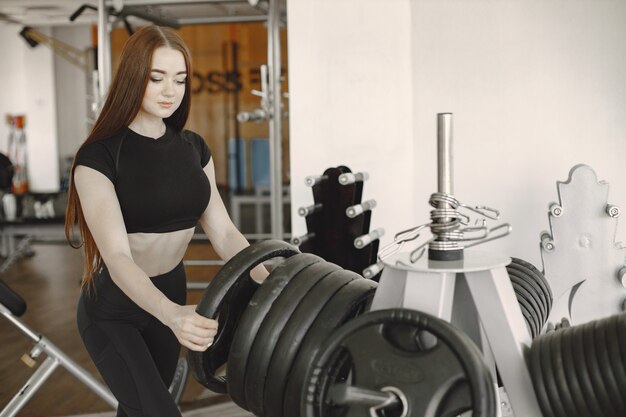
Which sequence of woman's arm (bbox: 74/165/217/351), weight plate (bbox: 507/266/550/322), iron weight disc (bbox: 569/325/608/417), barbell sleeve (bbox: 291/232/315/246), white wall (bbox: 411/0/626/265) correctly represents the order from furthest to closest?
white wall (bbox: 411/0/626/265)
barbell sleeve (bbox: 291/232/315/246)
weight plate (bbox: 507/266/550/322)
woman's arm (bbox: 74/165/217/351)
iron weight disc (bbox: 569/325/608/417)

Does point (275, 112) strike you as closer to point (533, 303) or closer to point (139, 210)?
point (139, 210)

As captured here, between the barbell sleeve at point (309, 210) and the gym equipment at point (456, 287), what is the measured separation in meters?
1.31

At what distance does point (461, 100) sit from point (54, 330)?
3034mm

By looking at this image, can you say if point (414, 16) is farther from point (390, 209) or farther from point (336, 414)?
point (336, 414)

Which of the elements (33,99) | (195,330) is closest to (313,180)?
(195,330)

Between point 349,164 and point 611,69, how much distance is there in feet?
4.00

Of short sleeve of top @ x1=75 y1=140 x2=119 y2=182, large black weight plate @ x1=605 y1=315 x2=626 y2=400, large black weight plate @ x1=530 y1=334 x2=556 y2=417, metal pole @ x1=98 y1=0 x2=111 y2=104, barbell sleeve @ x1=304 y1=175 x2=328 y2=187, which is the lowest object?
large black weight plate @ x1=530 y1=334 x2=556 y2=417

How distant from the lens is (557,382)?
1.40m

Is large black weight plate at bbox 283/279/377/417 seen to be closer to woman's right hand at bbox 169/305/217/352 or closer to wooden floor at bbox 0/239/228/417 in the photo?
woman's right hand at bbox 169/305/217/352

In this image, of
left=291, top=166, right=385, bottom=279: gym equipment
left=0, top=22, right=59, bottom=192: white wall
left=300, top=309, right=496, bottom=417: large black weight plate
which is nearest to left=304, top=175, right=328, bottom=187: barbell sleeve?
left=291, top=166, right=385, bottom=279: gym equipment

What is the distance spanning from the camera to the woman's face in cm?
190

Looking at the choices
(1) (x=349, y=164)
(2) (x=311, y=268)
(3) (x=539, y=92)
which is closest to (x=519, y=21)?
(3) (x=539, y=92)

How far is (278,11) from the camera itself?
16.3 ft

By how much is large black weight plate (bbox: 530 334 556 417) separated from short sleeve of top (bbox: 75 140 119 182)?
1.13 meters
